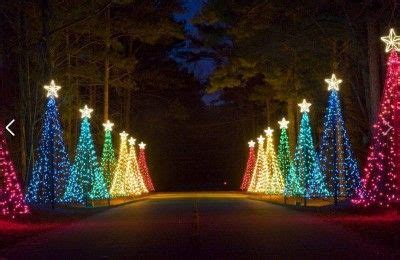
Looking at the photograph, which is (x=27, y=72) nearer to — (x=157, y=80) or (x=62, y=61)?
(x=62, y=61)

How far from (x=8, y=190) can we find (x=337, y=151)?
13566mm

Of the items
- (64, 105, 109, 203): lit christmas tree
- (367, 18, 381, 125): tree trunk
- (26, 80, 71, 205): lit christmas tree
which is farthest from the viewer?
(64, 105, 109, 203): lit christmas tree

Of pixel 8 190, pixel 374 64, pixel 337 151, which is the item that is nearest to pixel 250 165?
pixel 337 151

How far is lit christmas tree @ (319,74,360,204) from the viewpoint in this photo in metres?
30.3

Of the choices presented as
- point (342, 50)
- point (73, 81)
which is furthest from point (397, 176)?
point (73, 81)

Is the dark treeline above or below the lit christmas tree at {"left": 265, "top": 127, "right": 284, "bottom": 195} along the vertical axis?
above

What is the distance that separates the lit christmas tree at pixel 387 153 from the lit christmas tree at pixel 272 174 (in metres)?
20.5

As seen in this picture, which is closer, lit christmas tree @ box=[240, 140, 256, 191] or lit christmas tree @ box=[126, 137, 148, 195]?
lit christmas tree @ box=[126, 137, 148, 195]

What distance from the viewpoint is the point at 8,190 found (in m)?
24.9

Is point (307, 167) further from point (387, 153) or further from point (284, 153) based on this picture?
point (284, 153)

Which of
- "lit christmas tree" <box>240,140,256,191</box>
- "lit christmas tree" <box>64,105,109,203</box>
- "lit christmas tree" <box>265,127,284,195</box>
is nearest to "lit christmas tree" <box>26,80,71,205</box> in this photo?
"lit christmas tree" <box>64,105,109,203</box>

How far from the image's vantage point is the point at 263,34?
41812 mm

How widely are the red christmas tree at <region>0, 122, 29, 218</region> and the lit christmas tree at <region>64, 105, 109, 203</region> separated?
8.05 metres

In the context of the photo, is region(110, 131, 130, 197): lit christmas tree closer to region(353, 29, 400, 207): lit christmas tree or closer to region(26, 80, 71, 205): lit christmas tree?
region(26, 80, 71, 205): lit christmas tree
